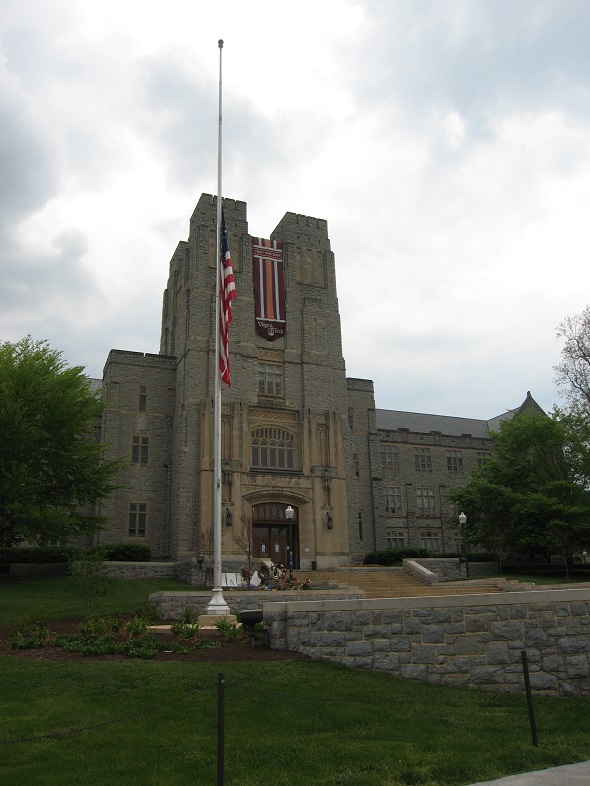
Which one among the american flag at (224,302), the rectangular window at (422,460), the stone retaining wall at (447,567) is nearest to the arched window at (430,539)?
the rectangular window at (422,460)

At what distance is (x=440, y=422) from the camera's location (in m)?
63.9

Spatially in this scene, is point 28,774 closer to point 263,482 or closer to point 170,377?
A: point 263,482

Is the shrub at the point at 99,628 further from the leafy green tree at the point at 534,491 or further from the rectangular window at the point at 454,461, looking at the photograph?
the rectangular window at the point at 454,461

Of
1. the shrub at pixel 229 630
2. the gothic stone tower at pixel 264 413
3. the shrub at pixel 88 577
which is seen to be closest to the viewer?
the shrub at pixel 229 630

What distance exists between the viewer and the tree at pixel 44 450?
29.3m

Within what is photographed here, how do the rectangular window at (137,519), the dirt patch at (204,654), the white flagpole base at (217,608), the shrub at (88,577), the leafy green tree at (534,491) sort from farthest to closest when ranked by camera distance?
the rectangular window at (137,519) → the leafy green tree at (534,491) → the shrub at (88,577) → the white flagpole base at (217,608) → the dirt patch at (204,654)

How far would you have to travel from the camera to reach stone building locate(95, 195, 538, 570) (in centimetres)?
3950

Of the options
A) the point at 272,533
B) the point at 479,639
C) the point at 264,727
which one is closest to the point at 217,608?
the point at 479,639

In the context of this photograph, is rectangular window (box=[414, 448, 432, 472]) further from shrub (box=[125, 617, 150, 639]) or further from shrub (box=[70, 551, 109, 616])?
shrub (box=[125, 617, 150, 639])

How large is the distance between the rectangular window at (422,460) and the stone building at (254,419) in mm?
7509

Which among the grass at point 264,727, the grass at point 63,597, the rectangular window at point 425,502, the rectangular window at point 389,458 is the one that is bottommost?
the grass at point 264,727

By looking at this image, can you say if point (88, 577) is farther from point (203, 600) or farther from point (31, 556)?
point (31, 556)

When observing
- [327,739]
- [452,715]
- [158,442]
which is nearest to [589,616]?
[452,715]

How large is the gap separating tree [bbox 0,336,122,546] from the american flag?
1277cm
